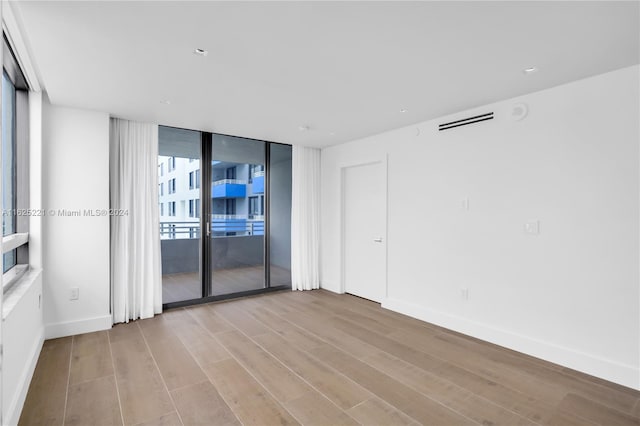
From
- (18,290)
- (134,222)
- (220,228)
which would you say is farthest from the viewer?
(220,228)

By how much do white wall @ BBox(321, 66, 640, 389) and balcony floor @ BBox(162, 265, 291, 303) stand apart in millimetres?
2198

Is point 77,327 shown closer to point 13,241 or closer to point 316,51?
point 13,241

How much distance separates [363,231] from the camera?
16.8ft

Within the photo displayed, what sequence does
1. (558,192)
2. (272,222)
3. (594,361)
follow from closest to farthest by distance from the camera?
(594,361), (558,192), (272,222)

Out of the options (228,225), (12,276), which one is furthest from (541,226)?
(12,276)

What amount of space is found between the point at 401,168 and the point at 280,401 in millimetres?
3166

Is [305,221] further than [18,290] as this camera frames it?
Yes

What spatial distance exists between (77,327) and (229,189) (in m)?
2.52

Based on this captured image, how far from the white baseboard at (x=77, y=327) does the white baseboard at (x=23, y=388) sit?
1.07 ft

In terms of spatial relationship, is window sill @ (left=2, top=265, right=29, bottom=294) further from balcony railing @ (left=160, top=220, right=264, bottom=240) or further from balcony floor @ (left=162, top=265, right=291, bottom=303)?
balcony floor @ (left=162, top=265, right=291, bottom=303)

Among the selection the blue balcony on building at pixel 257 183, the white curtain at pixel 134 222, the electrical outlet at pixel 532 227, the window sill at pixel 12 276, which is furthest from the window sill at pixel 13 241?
the electrical outlet at pixel 532 227

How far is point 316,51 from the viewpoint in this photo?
2367 millimetres

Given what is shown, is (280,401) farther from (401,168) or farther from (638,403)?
(401,168)

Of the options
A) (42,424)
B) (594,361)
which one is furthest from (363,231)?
(42,424)
